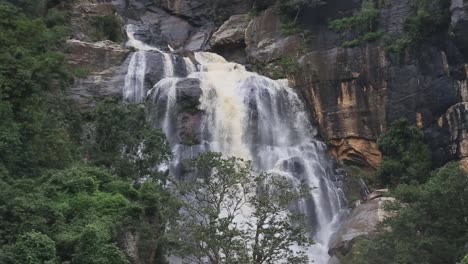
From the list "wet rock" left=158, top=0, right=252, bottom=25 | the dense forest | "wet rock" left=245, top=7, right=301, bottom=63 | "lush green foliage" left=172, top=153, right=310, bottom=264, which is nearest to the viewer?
the dense forest

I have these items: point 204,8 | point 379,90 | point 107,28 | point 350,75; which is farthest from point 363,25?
point 204,8

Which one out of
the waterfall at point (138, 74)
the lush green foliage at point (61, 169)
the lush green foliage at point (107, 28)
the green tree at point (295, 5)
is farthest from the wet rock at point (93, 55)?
the green tree at point (295, 5)

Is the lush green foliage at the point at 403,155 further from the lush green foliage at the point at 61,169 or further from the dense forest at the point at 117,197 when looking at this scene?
the lush green foliage at the point at 61,169

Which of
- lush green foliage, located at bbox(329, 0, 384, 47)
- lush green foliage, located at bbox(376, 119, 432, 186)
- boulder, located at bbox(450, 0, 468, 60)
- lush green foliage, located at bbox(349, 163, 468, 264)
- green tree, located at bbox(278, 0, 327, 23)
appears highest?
green tree, located at bbox(278, 0, 327, 23)

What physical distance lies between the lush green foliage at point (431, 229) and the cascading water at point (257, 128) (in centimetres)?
855

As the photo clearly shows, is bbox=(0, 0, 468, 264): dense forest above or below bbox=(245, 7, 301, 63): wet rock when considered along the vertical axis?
below

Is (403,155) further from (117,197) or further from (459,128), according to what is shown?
(117,197)

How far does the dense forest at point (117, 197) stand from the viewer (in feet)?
44.7

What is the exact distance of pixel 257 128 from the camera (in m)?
31.9

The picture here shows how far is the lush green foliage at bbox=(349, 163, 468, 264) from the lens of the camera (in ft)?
56.0

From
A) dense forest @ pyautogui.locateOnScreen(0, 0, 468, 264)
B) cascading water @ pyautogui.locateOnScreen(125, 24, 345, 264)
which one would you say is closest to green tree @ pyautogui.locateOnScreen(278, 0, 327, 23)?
cascading water @ pyautogui.locateOnScreen(125, 24, 345, 264)

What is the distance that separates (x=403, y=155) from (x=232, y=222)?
15257 millimetres

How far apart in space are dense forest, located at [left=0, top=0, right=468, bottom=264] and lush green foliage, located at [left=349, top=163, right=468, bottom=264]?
0.03 meters

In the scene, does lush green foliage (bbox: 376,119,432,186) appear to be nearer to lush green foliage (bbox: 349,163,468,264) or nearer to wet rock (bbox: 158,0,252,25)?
lush green foliage (bbox: 349,163,468,264)
